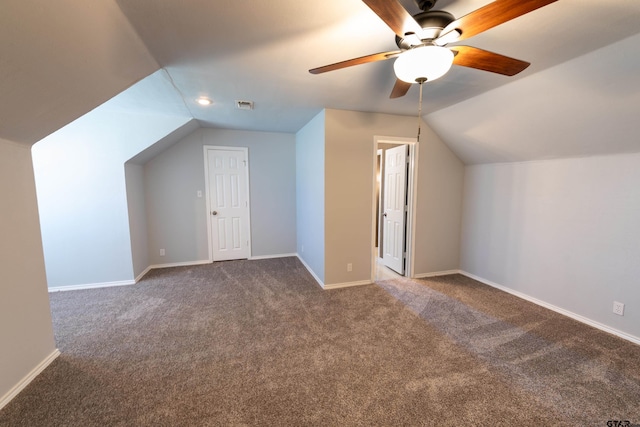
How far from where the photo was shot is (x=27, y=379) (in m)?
1.76

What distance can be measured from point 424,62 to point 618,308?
3006 mm

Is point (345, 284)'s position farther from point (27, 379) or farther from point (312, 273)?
point (27, 379)

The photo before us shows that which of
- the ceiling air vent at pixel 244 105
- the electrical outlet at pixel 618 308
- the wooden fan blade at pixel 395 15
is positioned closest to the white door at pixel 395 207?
the electrical outlet at pixel 618 308

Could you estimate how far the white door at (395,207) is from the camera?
3820mm

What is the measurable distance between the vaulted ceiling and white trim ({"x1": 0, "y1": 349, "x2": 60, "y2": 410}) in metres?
1.69

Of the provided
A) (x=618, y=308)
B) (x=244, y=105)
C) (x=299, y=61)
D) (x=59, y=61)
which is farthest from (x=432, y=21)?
(x=618, y=308)

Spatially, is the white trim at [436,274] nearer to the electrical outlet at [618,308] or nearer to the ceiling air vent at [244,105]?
the electrical outlet at [618,308]

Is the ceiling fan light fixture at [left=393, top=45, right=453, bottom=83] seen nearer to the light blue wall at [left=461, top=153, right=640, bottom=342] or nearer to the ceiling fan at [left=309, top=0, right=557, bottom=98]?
the ceiling fan at [left=309, top=0, right=557, bottom=98]

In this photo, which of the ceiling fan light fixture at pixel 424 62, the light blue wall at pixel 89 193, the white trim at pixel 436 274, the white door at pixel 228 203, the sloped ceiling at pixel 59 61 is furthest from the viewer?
the white door at pixel 228 203

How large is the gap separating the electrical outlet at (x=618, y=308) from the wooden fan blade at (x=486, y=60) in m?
2.46

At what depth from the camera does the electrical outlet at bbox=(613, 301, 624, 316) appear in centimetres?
230

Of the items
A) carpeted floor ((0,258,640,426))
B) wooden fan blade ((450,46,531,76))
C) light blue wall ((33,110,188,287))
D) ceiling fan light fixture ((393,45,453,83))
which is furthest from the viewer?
light blue wall ((33,110,188,287))

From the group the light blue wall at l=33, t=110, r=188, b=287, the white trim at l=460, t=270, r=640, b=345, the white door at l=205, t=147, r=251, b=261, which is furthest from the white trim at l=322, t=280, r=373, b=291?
the light blue wall at l=33, t=110, r=188, b=287

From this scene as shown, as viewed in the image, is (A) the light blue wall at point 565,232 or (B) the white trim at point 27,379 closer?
(B) the white trim at point 27,379
